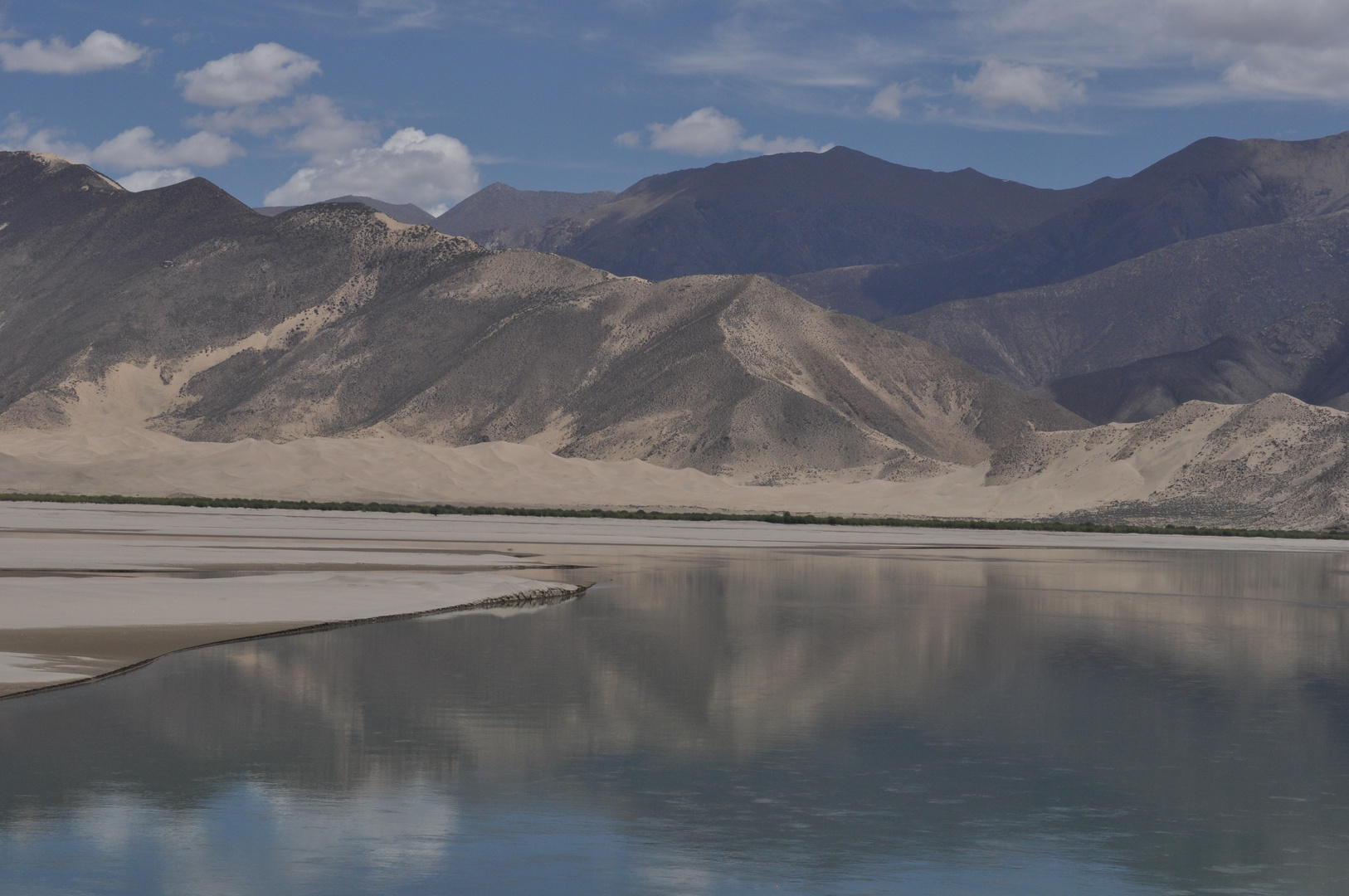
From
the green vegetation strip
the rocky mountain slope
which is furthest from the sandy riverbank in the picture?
the rocky mountain slope

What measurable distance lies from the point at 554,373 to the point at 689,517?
3018 inches

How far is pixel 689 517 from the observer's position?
9881cm

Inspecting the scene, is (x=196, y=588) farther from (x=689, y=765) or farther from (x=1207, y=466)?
(x=1207, y=466)

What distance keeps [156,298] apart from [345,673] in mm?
189192

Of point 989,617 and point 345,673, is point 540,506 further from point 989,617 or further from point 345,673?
point 345,673

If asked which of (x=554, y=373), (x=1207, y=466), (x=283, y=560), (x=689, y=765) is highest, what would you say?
(x=554, y=373)

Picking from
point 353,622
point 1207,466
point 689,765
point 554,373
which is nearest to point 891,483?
point 1207,466

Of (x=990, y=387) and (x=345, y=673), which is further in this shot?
(x=990, y=387)

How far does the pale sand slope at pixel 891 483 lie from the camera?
4178 inches

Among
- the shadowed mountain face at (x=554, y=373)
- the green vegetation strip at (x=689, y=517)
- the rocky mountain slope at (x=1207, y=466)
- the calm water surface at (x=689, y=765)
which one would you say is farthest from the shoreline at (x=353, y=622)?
the shadowed mountain face at (x=554, y=373)

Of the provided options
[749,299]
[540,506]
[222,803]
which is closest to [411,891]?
[222,803]

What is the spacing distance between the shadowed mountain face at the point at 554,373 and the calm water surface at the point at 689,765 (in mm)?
117571

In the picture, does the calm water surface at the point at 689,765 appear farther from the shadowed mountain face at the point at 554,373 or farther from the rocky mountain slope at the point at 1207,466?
the shadowed mountain face at the point at 554,373

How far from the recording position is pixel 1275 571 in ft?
189
